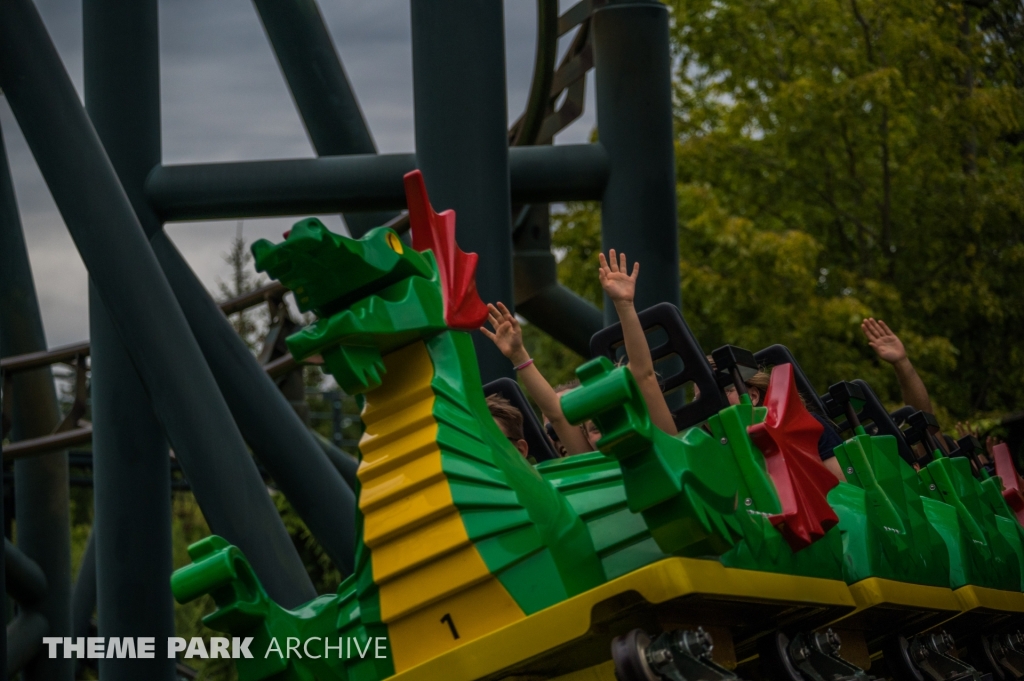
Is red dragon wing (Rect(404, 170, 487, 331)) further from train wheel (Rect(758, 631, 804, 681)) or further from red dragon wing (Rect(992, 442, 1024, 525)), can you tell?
red dragon wing (Rect(992, 442, 1024, 525))

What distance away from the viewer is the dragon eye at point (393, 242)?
2.44 m

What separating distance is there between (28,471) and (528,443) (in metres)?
4.91

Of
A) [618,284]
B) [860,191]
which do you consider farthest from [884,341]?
[860,191]

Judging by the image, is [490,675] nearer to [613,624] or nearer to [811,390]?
[613,624]

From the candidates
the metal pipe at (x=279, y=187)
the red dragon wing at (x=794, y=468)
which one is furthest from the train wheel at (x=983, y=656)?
the metal pipe at (x=279, y=187)

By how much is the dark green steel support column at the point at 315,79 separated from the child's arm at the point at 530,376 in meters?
2.67

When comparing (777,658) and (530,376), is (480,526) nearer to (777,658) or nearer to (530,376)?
(530,376)

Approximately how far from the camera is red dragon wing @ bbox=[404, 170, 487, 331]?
255cm

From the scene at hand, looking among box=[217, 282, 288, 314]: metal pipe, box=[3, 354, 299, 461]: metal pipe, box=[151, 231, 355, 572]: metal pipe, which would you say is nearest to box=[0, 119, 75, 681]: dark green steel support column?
box=[3, 354, 299, 461]: metal pipe

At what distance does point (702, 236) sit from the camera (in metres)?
11.8

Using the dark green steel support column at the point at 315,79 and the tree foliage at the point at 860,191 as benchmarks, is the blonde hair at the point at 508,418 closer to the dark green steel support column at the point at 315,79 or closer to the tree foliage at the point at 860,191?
the dark green steel support column at the point at 315,79

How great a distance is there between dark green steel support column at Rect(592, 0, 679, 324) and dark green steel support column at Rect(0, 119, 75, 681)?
10.4 ft

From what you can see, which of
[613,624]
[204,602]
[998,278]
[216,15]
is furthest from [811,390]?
[204,602]

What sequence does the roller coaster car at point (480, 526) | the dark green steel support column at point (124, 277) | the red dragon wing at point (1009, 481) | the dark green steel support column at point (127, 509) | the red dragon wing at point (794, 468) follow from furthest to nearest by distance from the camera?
the red dragon wing at point (1009, 481) → the dark green steel support column at point (127, 509) → the dark green steel support column at point (124, 277) → the red dragon wing at point (794, 468) → the roller coaster car at point (480, 526)
